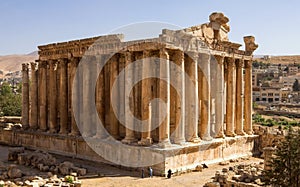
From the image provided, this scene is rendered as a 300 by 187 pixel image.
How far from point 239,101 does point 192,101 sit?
5694 mm

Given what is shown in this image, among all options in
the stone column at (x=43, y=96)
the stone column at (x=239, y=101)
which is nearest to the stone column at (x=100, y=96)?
the stone column at (x=43, y=96)

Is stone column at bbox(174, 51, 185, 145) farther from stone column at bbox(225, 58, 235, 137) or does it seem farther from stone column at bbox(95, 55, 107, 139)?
stone column at bbox(225, 58, 235, 137)

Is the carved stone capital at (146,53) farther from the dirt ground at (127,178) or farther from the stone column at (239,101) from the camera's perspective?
the stone column at (239,101)

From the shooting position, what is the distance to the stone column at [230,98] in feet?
83.0

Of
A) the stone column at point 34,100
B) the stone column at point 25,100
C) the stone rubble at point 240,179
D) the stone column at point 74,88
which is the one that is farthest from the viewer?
the stone column at point 25,100

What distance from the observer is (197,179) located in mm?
19234

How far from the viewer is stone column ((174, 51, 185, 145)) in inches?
822

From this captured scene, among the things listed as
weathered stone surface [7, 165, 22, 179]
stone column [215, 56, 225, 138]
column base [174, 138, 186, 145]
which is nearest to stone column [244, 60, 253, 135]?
stone column [215, 56, 225, 138]

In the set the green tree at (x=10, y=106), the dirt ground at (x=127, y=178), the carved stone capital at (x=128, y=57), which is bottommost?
the dirt ground at (x=127, y=178)

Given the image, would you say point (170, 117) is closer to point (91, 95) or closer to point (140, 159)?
point (140, 159)

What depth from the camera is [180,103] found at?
69.2 ft

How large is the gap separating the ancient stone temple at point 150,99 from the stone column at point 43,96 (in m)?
0.08

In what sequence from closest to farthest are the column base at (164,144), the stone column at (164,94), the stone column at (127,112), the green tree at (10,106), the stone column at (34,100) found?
the column base at (164,144)
the stone column at (164,94)
the stone column at (127,112)
the stone column at (34,100)
the green tree at (10,106)

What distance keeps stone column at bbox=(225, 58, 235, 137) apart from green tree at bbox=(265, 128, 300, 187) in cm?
1103
